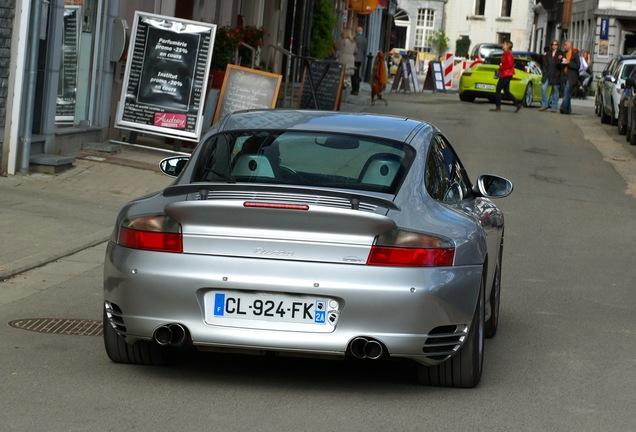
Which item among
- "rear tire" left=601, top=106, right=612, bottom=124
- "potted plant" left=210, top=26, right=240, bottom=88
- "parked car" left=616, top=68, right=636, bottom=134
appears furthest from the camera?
"rear tire" left=601, top=106, right=612, bottom=124

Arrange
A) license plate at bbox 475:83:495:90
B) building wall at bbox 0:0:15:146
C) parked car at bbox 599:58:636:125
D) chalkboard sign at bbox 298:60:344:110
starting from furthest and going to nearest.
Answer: license plate at bbox 475:83:495:90 → parked car at bbox 599:58:636:125 → chalkboard sign at bbox 298:60:344:110 → building wall at bbox 0:0:15:146

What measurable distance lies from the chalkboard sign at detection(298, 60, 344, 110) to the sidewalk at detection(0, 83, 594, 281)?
31.2ft

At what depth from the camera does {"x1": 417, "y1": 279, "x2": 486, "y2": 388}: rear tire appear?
648 centimetres

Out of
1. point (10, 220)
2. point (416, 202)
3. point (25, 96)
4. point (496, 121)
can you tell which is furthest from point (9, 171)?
point (496, 121)

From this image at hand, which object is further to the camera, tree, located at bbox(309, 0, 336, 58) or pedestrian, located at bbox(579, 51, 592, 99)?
pedestrian, located at bbox(579, 51, 592, 99)

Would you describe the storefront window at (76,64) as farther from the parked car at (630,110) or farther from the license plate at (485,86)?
the license plate at (485,86)

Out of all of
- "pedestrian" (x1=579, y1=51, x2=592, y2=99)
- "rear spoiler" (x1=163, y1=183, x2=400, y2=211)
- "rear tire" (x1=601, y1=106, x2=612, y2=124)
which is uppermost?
"pedestrian" (x1=579, y1=51, x2=592, y2=99)

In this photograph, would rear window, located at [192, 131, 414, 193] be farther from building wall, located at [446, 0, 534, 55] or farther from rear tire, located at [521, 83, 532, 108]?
building wall, located at [446, 0, 534, 55]

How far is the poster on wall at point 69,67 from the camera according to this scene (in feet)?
55.5

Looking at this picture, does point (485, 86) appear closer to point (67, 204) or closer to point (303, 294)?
point (67, 204)

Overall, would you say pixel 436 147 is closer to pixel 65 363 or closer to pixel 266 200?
pixel 266 200

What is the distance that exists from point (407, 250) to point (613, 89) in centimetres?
2650

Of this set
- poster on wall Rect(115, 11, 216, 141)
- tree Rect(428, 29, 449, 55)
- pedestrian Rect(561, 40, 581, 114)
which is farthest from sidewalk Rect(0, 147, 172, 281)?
tree Rect(428, 29, 449, 55)

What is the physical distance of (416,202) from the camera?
21.1 feet
